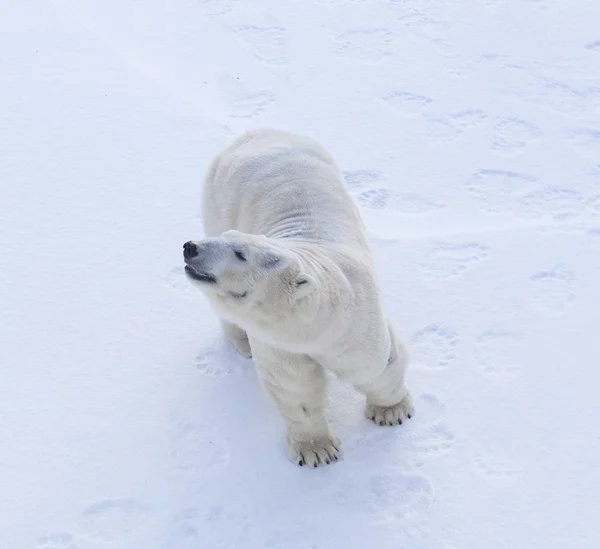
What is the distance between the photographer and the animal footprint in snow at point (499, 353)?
3.44 metres

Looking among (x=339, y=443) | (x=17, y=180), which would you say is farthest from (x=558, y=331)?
(x=17, y=180)

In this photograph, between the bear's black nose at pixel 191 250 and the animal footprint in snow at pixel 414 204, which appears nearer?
the bear's black nose at pixel 191 250

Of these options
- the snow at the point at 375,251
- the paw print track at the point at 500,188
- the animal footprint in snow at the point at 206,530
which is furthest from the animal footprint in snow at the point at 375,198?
the animal footprint in snow at the point at 206,530

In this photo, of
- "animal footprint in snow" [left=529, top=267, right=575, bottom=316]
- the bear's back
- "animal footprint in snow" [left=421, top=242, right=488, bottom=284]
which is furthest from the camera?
"animal footprint in snow" [left=421, top=242, right=488, bottom=284]

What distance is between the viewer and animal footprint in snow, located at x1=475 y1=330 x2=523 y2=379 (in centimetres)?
344

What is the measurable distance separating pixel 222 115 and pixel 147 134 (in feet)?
1.30

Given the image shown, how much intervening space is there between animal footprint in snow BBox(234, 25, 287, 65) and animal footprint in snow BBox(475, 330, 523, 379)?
2286mm

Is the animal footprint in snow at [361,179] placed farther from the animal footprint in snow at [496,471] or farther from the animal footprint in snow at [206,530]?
the animal footprint in snow at [206,530]

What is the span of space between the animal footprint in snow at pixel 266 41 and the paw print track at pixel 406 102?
669mm

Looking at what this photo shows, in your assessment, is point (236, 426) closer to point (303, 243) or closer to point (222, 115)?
point (303, 243)

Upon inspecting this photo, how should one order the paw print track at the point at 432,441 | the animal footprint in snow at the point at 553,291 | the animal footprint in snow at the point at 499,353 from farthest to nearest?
the animal footprint in snow at the point at 553,291, the animal footprint in snow at the point at 499,353, the paw print track at the point at 432,441

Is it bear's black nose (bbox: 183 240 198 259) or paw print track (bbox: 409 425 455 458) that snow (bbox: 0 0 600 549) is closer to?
paw print track (bbox: 409 425 455 458)

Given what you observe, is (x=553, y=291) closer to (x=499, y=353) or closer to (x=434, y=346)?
(x=499, y=353)

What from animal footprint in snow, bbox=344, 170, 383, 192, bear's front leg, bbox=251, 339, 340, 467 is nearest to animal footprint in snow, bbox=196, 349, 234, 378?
bear's front leg, bbox=251, 339, 340, 467
